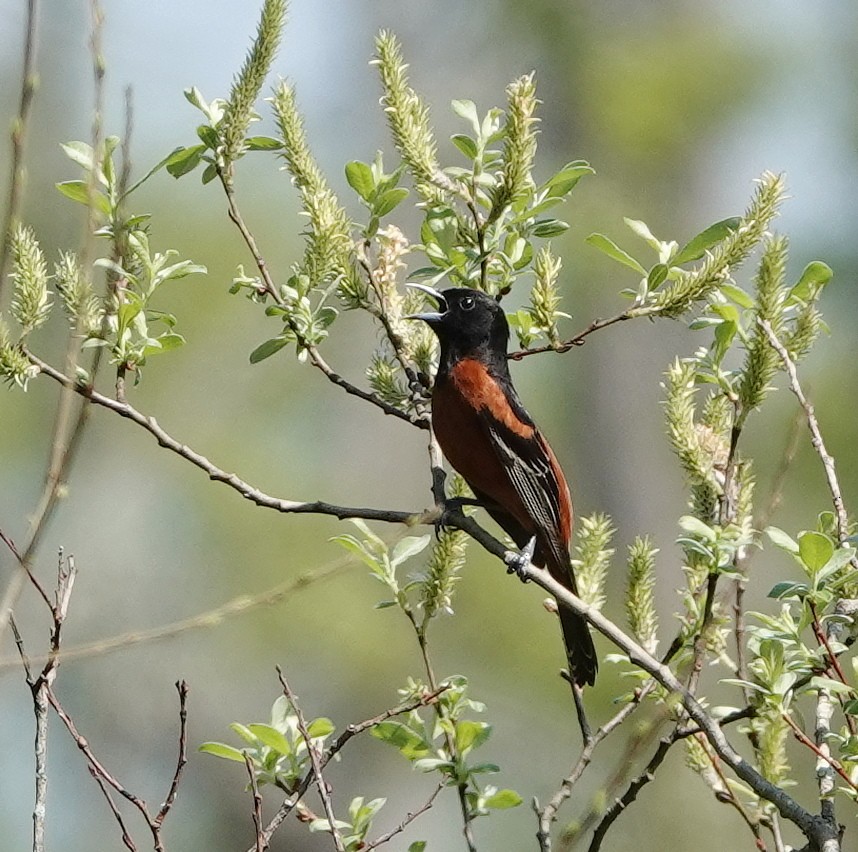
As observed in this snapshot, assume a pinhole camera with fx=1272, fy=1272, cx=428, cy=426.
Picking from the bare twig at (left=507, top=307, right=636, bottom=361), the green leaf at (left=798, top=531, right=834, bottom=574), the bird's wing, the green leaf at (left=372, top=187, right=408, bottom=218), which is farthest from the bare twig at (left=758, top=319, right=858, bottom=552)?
the bird's wing

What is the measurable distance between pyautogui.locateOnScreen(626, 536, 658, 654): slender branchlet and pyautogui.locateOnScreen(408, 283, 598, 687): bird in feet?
3.38

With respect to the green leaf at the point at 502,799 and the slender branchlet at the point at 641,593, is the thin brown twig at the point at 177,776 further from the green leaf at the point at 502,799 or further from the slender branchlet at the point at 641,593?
the slender branchlet at the point at 641,593

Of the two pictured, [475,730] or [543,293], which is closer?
[475,730]

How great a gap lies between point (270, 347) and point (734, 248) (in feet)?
Result: 3.36

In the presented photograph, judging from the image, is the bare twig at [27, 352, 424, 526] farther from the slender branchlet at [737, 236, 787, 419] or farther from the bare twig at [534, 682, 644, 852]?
the slender branchlet at [737, 236, 787, 419]

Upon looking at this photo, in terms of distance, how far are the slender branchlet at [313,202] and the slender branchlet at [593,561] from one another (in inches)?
30.4

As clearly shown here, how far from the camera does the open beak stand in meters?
3.05

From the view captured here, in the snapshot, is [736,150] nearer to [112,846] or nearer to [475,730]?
[112,846]

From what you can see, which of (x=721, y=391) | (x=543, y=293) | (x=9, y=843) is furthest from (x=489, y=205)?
(x=9, y=843)

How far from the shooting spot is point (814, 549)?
227cm

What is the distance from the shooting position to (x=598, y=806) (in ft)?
4.25

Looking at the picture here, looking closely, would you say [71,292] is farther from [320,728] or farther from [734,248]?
[734,248]

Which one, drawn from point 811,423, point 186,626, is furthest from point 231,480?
point 811,423

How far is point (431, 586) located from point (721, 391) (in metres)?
0.75
